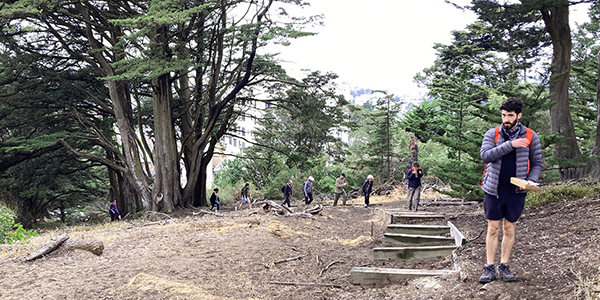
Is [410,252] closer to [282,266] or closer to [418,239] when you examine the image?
[418,239]

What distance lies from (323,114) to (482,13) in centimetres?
937

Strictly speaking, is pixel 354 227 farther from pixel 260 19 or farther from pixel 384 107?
pixel 384 107

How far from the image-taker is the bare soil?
439 cm

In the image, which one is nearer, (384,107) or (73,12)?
(73,12)

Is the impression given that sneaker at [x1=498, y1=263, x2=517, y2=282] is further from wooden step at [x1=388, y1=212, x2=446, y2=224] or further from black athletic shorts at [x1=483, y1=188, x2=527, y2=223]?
wooden step at [x1=388, y1=212, x2=446, y2=224]

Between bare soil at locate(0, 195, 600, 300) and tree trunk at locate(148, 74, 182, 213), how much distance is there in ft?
28.0

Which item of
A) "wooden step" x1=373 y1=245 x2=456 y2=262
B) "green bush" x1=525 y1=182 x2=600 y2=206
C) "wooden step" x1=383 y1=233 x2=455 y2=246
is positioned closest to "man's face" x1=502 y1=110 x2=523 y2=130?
"wooden step" x1=373 y1=245 x2=456 y2=262

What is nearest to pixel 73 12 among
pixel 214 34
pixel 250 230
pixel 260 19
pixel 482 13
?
pixel 214 34

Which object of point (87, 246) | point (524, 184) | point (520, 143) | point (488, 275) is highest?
point (520, 143)

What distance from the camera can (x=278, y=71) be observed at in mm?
20938

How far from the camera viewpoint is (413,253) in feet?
21.7

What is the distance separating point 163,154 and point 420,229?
12884 millimetres

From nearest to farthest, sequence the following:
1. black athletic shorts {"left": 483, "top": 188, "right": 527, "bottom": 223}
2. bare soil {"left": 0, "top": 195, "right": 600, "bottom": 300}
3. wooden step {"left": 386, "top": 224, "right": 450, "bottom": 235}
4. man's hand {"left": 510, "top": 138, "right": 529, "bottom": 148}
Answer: man's hand {"left": 510, "top": 138, "right": 529, "bottom": 148} → black athletic shorts {"left": 483, "top": 188, "right": 527, "bottom": 223} → bare soil {"left": 0, "top": 195, "right": 600, "bottom": 300} → wooden step {"left": 386, "top": 224, "right": 450, "bottom": 235}

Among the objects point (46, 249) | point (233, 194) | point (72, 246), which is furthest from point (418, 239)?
point (233, 194)
